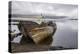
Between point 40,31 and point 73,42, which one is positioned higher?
point 40,31

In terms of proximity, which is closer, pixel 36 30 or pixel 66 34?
pixel 36 30

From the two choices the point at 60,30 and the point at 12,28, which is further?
the point at 60,30

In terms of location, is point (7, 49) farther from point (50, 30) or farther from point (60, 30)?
point (60, 30)

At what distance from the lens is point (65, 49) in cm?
221

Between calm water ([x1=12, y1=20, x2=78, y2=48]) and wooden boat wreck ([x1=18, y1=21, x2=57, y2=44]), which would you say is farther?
calm water ([x1=12, y1=20, x2=78, y2=48])

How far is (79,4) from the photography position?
2289mm

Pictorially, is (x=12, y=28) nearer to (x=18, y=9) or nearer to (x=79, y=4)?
(x=18, y=9)

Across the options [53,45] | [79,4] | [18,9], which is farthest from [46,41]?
[79,4]

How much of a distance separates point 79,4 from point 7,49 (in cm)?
117

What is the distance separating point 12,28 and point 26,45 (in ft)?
0.93

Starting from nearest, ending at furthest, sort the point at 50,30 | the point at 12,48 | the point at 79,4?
the point at 12,48 → the point at 50,30 → the point at 79,4

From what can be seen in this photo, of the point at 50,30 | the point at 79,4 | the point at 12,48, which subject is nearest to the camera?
the point at 12,48

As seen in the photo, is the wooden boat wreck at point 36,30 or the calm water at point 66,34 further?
the calm water at point 66,34

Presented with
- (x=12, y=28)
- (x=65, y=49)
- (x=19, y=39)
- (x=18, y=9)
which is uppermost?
Result: (x=18, y=9)
